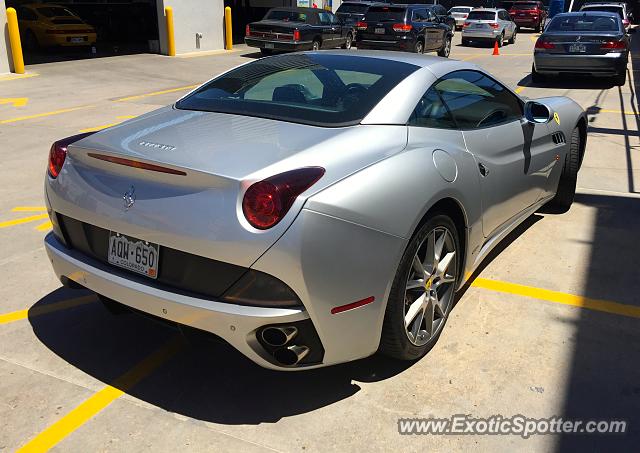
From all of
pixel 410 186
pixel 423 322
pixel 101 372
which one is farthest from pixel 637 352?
pixel 101 372

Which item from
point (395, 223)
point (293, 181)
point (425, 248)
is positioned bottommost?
point (425, 248)

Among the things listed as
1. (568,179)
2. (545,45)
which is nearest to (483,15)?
(545,45)

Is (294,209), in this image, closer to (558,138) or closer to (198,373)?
(198,373)

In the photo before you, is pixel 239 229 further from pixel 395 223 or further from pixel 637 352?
pixel 637 352

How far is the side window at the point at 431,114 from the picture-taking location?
3.25m

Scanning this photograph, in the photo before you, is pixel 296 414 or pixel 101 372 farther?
pixel 101 372

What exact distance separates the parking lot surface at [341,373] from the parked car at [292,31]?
50.7ft

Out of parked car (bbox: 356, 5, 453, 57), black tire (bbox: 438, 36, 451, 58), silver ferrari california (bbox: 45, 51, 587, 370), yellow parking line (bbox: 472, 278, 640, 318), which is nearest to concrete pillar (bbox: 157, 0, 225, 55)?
→ parked car (bbox: 356, 5, 453, 57)

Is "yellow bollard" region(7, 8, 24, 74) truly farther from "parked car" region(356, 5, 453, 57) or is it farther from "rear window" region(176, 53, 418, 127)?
"rear window" region(176, 53, 418, 127)

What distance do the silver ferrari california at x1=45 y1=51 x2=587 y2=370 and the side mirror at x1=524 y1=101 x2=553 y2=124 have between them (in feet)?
2.15

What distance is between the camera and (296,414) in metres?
2.79

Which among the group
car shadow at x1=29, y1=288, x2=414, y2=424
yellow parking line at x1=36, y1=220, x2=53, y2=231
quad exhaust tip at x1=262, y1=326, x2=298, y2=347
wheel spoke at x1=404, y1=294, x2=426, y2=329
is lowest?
yellow parking line at x1=36, y1=220, x2=53, y2=231

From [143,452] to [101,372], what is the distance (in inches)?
27.4

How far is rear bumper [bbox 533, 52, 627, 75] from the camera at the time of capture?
13.1 m
